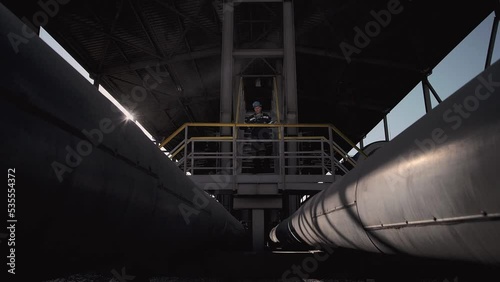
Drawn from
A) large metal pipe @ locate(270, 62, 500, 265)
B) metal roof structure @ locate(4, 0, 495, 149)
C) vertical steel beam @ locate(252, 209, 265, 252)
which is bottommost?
vertical steel beam @ locate(252, 209, 265, 252)

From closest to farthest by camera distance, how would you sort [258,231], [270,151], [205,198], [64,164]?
1. [64,164]
2. [205,198]
3. [258,231]
4. [270,151]

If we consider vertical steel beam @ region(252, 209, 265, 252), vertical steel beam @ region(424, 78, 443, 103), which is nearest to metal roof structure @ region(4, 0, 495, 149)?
Answer: vertical steel beam @ region(424, 78, 443, 103)

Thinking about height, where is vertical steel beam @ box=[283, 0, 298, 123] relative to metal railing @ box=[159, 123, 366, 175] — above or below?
above

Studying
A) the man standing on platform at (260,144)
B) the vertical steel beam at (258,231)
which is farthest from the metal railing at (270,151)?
the vertical steel beam at (258,231)

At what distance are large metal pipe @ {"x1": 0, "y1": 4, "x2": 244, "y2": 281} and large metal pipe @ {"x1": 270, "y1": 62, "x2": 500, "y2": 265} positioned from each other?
0.88m

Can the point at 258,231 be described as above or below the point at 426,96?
below

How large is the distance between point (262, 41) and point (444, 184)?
12.8 meters

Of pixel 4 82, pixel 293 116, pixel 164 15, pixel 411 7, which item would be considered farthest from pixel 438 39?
pixel 4 82

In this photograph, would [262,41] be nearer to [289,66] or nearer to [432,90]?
[289,66]

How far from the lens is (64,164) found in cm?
87

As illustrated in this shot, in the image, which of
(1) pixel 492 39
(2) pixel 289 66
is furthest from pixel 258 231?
(1) pixel 492 39

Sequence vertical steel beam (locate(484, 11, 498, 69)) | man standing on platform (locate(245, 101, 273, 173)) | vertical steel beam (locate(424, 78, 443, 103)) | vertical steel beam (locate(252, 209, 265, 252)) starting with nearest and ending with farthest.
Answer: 1. vertical steel beam (locate(252, 209, 265, 252))
2. man standing on platform (locate(245, 101, 273, 173))
3. vertical steel beam (locate(484, 11, 498, 69))
4. vertical steel beam (locate(424, 78, 443, 103))

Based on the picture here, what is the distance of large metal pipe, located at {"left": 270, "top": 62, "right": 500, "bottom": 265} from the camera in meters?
0.79

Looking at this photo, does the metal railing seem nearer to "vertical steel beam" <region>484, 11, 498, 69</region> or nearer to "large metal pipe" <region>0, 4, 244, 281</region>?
"vertical steel beam" <region>484, 11, 498, 69</region>
